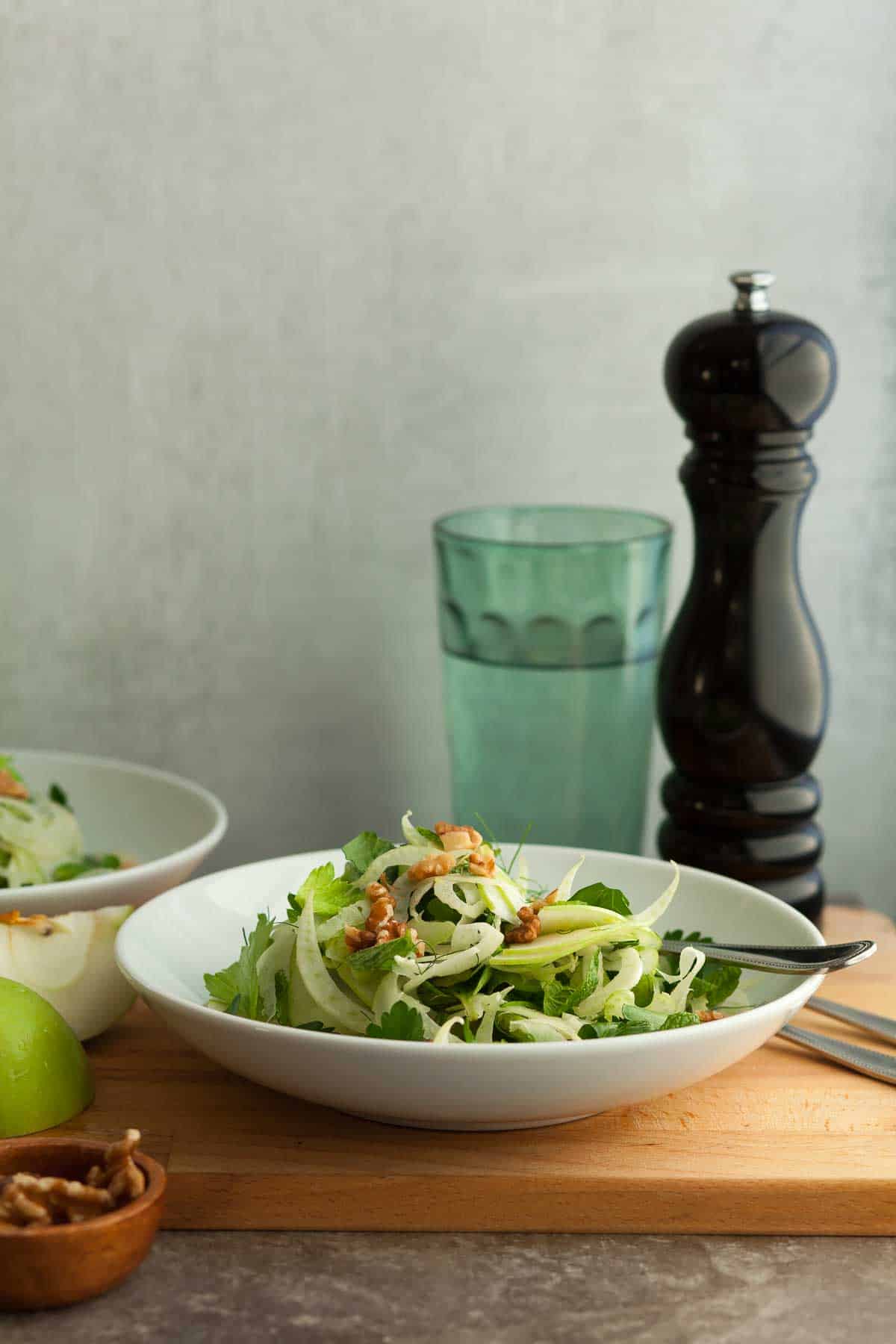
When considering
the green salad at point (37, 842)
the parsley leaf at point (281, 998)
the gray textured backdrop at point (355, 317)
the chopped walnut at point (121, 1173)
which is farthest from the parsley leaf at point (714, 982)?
the gray textured backdrop at point (355, 317)

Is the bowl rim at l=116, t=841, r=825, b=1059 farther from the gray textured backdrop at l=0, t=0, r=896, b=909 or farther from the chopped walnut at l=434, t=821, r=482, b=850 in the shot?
the gray textured backdrop at l=0, t=0, r=896, b=909

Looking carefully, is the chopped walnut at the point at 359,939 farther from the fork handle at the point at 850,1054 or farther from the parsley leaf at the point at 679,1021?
the fork handle at the point at 850,1054

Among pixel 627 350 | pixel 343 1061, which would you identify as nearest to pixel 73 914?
pixel 343 1061

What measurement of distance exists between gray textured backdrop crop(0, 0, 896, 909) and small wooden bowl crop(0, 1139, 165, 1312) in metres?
0.78

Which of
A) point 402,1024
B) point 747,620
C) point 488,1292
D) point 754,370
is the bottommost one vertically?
point 488,1292

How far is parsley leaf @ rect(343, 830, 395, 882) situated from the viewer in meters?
0.90

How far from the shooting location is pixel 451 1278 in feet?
2.39

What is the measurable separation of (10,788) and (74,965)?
0.28 metres

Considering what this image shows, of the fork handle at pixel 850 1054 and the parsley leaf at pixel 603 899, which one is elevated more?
the parsley leaf at pixel 603 899

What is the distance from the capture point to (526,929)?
0.83 metres

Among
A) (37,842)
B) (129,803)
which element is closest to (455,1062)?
(37,842)

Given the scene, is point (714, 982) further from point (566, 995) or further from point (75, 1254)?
point (75, 1254)

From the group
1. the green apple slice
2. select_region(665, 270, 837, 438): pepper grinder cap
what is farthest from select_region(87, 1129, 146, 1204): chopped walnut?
select_region(665, 270, 837, 438): pepper grinder cap

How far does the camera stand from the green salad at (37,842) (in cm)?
111
